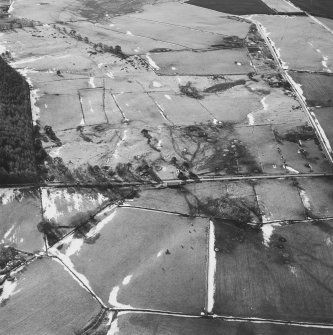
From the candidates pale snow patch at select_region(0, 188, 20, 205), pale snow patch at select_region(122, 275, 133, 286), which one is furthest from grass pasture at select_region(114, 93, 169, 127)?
pale snow patch at select_region(122, 275, 133, 286)

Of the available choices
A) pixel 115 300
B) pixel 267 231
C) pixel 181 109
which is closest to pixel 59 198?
pixel 115 300

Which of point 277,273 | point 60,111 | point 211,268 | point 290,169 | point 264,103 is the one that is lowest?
point 60,111

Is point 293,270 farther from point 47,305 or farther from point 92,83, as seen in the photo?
point 92,83

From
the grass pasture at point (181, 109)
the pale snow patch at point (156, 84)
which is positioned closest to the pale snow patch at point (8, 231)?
the grass pasture at point (181, 109)

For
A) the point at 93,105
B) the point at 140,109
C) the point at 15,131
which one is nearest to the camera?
the point at 15,131

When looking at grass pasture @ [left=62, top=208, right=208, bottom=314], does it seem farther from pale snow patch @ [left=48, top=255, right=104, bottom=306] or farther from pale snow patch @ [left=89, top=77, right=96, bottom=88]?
pale snow patch @ [left=89, top=77, right=96, bottom=88]

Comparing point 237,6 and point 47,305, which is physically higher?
point 237,6

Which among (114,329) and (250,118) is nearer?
(114,329)
